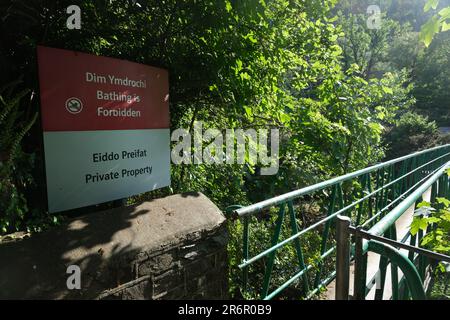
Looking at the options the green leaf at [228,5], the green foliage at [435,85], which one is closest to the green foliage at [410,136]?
the green foliage at [435,85]

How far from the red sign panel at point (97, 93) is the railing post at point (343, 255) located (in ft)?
5.84

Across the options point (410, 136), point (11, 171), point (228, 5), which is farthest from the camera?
point (410, 136)

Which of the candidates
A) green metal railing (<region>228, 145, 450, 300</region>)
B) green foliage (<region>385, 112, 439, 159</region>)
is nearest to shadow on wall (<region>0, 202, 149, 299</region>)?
green metal railing (<region>228, 145, 450, 300</region>)

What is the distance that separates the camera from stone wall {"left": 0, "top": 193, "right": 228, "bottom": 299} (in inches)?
61.5

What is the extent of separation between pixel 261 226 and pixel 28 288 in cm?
297

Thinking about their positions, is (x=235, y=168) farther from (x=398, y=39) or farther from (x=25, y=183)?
(x=398, y=39)

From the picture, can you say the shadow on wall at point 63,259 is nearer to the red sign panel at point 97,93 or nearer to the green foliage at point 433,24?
the red sign panel at point 97,93

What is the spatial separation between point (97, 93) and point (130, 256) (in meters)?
1.23

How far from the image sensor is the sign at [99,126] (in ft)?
7.00

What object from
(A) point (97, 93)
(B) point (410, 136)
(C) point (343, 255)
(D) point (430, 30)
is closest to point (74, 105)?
(A) point (97, 93)

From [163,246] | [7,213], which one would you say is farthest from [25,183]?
[163,246]

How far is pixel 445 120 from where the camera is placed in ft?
87.0

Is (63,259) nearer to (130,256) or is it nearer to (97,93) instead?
(130,256)

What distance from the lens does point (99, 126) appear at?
2.38 meters
